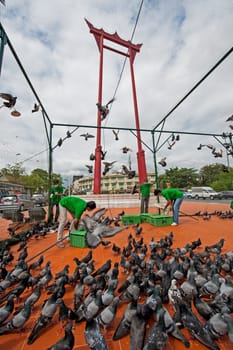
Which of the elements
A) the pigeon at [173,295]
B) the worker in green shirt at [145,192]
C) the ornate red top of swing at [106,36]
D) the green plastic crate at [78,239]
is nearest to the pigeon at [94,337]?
the pigeon at [173,295]

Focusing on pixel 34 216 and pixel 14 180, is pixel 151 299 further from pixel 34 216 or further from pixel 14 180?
pixel 14 180

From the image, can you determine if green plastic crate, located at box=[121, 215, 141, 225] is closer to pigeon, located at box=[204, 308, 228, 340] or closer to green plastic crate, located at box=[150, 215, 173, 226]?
green plastic crate, located at box=[150, 215, 173, 226]

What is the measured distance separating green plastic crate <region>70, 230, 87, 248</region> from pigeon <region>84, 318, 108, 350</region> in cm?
262

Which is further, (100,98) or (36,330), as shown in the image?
(100,98)

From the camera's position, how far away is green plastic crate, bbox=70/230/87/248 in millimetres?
4062

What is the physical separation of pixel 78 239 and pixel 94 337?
2.87 metres

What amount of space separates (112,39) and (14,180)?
3181 cm

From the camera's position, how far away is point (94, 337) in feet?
4.51

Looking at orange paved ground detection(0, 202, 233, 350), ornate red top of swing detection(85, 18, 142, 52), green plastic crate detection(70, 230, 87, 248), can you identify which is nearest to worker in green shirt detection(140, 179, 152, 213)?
orange paved ground detection(0, 202, 233, 350)

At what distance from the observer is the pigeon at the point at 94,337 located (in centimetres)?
131

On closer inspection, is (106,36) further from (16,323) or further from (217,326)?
(217,326)

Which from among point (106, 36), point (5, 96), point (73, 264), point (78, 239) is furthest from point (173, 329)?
point (106, 36)

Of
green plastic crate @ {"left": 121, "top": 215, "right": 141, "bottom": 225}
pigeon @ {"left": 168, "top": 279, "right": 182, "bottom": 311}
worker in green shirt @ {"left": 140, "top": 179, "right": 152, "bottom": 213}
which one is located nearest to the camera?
pigeon @ {"left": 168, "top": 279, "right": 182, "bottom": 311}

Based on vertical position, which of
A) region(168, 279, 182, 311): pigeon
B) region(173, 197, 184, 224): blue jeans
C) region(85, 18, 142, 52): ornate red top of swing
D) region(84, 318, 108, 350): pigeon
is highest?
region(85, 18, 142, 52): ornate red top of swing
